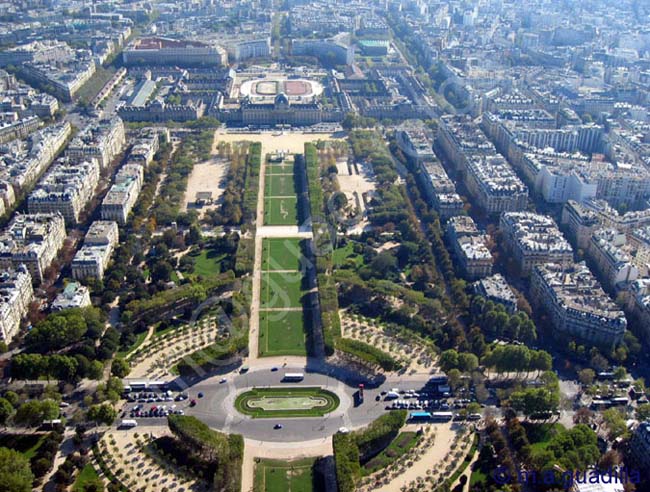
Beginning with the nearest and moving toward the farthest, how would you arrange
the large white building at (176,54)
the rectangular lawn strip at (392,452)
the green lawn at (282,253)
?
the rectangular lawn strip at (392,452), the green lawn at (282,253), the large white building at (176,54)

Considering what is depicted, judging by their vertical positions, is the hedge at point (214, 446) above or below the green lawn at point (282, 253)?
below

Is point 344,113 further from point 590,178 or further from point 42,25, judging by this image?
point 42,25

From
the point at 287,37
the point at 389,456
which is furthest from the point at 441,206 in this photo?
the point at 287,37

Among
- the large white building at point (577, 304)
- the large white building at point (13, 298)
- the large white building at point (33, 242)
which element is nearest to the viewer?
the large white building at point (13, 298)

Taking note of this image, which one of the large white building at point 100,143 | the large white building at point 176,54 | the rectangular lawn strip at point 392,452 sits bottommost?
the rectangular lawn strip at point 392,452

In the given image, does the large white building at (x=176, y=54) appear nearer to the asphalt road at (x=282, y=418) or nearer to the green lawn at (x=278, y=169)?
the green lawn at (x=278, y=169)

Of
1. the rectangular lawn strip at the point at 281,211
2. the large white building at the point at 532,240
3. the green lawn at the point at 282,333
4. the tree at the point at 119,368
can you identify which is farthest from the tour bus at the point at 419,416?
the rectangular lawn strip at the point at 281,211
